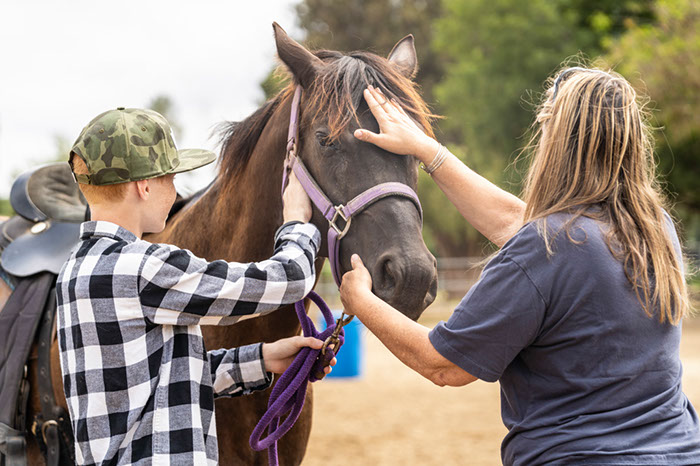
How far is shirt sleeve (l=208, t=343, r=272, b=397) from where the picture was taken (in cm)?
194

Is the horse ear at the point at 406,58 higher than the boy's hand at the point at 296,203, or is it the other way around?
the horse ear at the point at 406,58

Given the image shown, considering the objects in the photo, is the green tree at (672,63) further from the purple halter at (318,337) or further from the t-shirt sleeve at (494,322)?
the t-shirt sleeve at (494,322)

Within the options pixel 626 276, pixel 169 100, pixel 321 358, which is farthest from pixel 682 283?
pixel 169 100

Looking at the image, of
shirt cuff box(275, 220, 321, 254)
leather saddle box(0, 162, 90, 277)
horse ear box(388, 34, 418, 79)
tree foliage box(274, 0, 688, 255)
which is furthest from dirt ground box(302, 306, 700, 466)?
tree foliage box(274, 0, 688, 255)

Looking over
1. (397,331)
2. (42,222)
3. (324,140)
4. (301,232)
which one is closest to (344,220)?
(301,232)

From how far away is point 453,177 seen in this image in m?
2.08

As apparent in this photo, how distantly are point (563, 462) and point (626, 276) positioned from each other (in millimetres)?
443

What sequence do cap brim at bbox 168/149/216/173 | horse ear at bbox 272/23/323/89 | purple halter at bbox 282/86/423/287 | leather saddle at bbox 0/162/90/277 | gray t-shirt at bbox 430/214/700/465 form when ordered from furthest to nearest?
leather saddle at bbox 0/162/90/277 < horse ear at bbox 272/23/323/89 < purple halter at bbox 282/86/423/287 < cap brim at bbox 168/149/216/173 < gray t-shirt at bbox 430/214/700/465

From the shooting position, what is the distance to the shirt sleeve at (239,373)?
1.94 m

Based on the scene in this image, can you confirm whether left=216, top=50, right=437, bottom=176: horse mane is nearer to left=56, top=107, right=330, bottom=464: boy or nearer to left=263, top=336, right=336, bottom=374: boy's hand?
left=56, top=107, right=330, bottom=464: boy

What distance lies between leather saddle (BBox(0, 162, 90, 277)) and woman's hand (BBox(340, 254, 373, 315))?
147 centimetres

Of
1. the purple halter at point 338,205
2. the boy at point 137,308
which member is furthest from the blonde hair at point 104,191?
the purple halter at point 338,205

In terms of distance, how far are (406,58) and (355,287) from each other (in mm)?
1153

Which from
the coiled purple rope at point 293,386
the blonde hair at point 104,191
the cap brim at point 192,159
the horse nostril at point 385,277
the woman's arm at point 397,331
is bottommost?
the coiled purple rope at point 293,386
